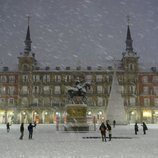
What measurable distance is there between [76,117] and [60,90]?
58.5 m

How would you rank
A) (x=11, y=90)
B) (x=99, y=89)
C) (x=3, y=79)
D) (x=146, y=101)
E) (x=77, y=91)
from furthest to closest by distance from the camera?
(x=99, y=89) < (x=3, y=79) < (x=11, y=90) < (x=146, y=101) < (x=77, y=91)

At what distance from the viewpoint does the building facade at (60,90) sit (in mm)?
96625

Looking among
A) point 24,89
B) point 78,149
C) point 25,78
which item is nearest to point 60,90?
point 24,89

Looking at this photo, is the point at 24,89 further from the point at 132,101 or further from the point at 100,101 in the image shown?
the point at 132,101

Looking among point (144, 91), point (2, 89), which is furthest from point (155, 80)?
point (2, 89)

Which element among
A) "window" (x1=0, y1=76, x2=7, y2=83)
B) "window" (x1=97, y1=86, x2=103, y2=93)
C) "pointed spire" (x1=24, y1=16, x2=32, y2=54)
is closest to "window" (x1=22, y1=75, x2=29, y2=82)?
"window" (x1=0, y1=76, x2=7, y2=83)

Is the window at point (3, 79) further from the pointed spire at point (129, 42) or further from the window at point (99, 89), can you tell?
the pointed spire at point (129, 42)

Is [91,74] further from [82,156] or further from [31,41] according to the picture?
[82,156]

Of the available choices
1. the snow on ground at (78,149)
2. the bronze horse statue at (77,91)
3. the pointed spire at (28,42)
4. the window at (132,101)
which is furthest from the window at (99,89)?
the snow on ground at (78,149)

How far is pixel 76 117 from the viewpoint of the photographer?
4112 centimetres

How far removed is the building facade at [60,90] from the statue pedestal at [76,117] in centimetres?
5455

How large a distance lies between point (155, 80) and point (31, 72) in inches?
1381

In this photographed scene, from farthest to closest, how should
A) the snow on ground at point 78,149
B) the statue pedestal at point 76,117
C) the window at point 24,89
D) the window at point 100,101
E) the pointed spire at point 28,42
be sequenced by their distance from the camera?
the pointed spire at point 28,42 < the window at point 100,101 < the window at point 24,89 < the statue pedestal at point 76,117 < the snow on ground at point 78,149

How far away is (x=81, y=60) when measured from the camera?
10475 centimetres
